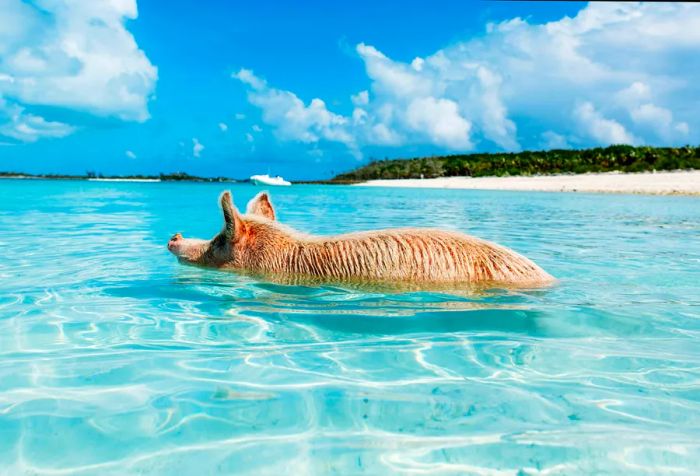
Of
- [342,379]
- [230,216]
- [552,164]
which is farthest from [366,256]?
[552,164]

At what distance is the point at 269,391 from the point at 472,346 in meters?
1.88

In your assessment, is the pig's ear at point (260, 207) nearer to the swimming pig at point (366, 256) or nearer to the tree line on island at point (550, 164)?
the swimming pig at point (366, 256)

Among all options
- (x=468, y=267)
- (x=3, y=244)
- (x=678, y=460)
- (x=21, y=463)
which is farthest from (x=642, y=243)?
(x=3, y=244)

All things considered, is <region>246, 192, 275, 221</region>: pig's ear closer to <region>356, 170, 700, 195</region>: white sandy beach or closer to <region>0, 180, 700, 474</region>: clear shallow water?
<region>0, 180, 700, 474</region>: clear shallow water

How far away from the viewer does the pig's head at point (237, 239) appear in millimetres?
7414

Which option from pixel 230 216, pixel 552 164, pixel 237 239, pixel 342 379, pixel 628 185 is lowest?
pixel 342 379

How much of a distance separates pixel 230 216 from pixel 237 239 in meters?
0.47

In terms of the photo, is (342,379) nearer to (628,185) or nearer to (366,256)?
(366,256)

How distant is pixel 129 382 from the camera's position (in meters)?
3.98

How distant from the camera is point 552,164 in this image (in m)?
112

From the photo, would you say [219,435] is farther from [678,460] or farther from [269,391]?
[678,460]

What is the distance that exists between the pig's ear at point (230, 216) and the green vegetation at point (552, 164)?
89824mm

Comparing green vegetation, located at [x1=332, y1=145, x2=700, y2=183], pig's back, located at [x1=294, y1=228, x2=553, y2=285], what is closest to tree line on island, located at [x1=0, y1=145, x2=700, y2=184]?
green vegetation, located at [x1=332, y1=145, x2=700, y2=183]

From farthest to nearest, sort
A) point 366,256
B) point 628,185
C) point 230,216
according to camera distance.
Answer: point 628,185, point 230,216, point 366,256
